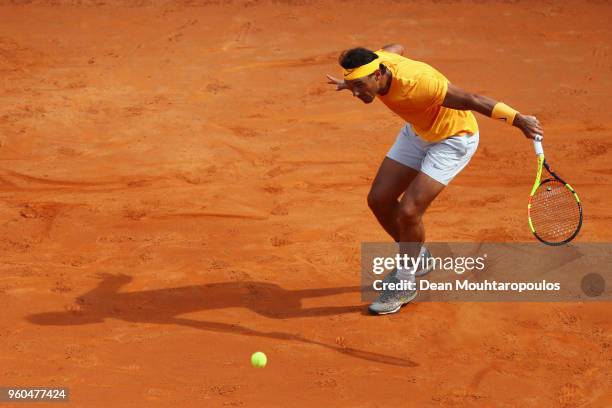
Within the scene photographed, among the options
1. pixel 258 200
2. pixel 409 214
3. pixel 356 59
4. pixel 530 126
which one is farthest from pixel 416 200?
pixel 258 200

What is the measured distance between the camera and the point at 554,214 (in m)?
7.56

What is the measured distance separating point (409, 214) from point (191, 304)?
5.72 ft

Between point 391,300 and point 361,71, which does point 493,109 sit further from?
point 391,300

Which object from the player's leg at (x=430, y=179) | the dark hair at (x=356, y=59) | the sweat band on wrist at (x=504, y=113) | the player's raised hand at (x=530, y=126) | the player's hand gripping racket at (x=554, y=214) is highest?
the dark hair at (x=356, y=59)

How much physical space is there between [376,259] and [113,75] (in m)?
4.97

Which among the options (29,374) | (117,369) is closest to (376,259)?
(117,369)

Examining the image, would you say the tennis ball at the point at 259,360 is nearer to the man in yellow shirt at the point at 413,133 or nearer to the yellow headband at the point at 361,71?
the man in yellow shirt at the point at 413,133

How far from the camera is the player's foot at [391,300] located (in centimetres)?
657

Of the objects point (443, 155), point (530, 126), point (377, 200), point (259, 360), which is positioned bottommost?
point (259, 360)

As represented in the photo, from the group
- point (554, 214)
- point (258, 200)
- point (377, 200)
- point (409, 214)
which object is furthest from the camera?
point (258, 200)

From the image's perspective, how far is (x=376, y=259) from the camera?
24.2 feet

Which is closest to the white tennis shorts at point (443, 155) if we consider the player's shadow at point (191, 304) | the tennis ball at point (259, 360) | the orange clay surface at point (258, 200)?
the orange clay surface at point (258, 200)

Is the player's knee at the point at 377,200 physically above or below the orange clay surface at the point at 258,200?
above

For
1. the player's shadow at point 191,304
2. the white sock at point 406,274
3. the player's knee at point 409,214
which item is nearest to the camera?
the player's knee at point 409,214
